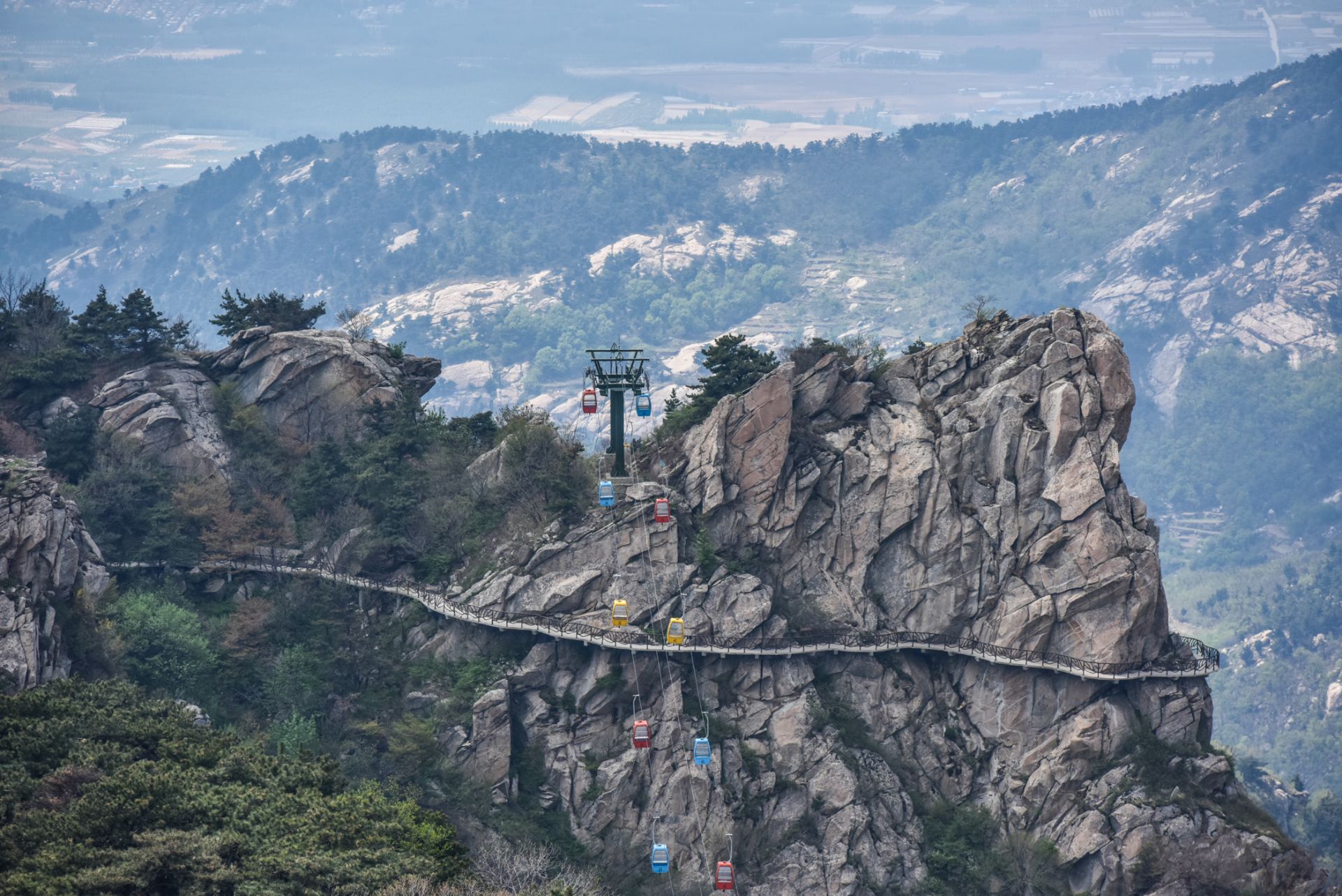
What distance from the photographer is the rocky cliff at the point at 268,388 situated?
305 feet

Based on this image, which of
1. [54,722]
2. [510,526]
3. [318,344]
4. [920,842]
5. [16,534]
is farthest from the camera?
[318,344]

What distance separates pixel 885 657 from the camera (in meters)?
86.1

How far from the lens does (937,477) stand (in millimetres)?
86188

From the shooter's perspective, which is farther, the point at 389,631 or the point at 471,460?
the point at 471,460

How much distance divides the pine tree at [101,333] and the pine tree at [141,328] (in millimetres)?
295

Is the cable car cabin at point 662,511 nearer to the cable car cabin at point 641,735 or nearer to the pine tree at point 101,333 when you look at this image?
the cable car cabin at point 641,735

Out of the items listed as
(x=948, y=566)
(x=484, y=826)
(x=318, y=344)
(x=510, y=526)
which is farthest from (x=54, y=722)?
(x=948, y=566)

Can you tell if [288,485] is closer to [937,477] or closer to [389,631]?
[389,631]

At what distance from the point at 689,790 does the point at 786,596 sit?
10.2 metres

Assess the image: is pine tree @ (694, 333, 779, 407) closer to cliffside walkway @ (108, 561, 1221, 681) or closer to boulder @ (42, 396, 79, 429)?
cliffside walkway @ (108, 561, 1221, 681)

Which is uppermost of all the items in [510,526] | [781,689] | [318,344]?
[318,344]

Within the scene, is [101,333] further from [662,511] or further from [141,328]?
[662,511]

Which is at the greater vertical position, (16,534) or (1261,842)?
(16,534)

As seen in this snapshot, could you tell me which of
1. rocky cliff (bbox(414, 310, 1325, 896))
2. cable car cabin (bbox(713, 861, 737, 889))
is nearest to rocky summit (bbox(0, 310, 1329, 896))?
rocky cliff (bbox(414, 310, 1325, 896))
